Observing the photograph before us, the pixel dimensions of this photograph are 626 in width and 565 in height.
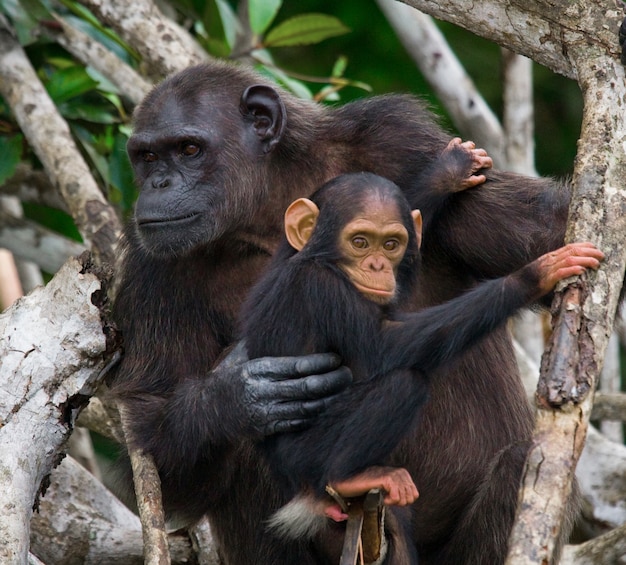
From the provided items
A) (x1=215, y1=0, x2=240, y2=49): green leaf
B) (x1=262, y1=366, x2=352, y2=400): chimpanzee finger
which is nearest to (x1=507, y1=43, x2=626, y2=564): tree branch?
(x1=262, y1=366, x2=352, y2=400): chimpanzee finger

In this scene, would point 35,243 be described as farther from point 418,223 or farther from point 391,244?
point 391,244

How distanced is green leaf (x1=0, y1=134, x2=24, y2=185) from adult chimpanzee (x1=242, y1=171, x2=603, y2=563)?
9.36ft

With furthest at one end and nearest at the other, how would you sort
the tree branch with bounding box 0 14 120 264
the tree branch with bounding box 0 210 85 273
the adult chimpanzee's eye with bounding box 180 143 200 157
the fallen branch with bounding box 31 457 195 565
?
the tree branch with bounding box 0 210 85 273 → the tree branch with bounding box 0 14 120 264 → the fallen branch with bounding box 31 457 195 565 → the adult chimpanzee's eye with bounding box 180 143 200 157

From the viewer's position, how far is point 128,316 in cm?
486

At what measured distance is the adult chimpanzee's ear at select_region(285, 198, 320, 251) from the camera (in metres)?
4.23

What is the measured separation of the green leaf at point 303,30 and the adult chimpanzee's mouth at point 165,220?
9.49ft

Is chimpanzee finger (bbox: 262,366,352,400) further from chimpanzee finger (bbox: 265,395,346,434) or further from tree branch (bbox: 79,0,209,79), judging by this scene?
tree branch (bbox: 79,0,209,79)

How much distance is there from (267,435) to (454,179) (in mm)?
1384

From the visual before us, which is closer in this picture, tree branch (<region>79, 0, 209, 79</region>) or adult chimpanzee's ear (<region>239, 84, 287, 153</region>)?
adult chimpanzee's ear (<region>239, 84, 287, 153</region>)

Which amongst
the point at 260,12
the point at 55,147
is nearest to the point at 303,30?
the point at 260,12

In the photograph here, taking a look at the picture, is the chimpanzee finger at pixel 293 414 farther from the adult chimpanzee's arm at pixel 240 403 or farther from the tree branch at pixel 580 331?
the tree branch at pixel 580 331

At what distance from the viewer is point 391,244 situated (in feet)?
13.5

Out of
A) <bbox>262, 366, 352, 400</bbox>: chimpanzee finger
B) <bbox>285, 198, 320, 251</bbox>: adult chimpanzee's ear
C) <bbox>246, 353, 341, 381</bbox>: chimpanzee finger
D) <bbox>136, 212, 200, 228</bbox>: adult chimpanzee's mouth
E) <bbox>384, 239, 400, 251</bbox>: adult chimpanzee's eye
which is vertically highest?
<bbox>136, 212, 200, 228</bbox>: adult chimpanzee's mouth

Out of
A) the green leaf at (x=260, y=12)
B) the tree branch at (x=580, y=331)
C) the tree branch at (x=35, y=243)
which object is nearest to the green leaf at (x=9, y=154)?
the tree branch at (x=35, y=243)
